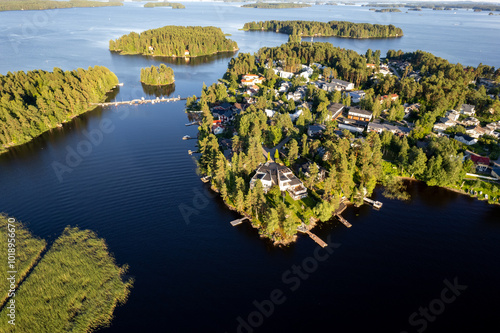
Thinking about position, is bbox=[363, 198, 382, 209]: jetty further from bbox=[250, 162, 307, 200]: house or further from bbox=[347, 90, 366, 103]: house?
bbox=[347, 90, 366, 103]: house

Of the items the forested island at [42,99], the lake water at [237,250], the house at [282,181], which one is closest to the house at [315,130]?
the house at [282,181]

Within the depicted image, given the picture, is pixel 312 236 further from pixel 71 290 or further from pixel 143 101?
pixel 143 101

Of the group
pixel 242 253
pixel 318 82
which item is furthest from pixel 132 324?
pixel 318 82

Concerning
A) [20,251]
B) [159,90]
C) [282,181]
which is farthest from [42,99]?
[282,181]

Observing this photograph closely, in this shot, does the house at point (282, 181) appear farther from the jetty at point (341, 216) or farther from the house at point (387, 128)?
the house at point (387, 128)

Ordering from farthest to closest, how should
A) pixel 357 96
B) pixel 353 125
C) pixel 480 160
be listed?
pixel 357 96 < pixel 353 125 < pixel 480 160

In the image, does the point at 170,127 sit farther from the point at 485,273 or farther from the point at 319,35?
the point at 319,35
